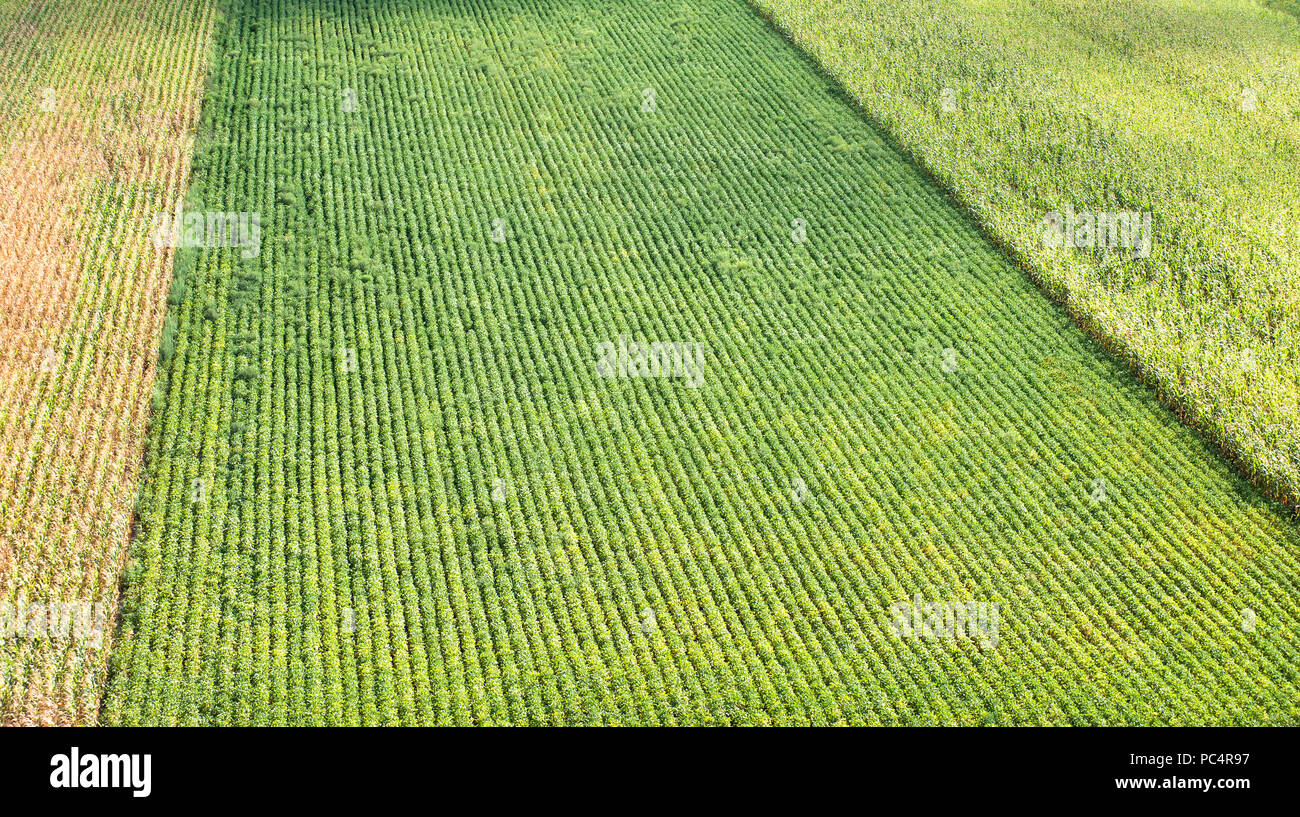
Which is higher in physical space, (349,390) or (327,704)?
(349,390)

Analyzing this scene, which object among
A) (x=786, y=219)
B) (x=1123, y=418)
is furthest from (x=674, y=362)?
(x=1123, y=418)

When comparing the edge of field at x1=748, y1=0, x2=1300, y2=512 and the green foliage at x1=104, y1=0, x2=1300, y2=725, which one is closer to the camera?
the green foliage at x1=104, y1=0, x2=1300, y2=725

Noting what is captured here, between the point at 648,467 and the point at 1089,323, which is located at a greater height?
the point at 1089,323

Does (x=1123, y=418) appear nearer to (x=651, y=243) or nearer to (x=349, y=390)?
(x=651, y=243)

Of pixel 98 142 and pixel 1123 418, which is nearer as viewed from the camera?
pixel 1123 418

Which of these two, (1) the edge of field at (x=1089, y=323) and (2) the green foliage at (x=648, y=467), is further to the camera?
(1) the edge of field at (x=1089, y=323)

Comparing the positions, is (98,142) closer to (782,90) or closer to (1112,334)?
(782,90)

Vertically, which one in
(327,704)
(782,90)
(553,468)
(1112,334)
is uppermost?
(782,90)

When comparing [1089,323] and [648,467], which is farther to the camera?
[1089,323]
